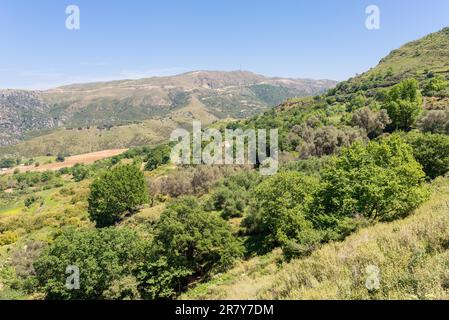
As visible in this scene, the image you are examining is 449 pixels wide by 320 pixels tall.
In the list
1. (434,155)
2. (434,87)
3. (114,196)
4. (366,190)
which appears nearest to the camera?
(366,190)

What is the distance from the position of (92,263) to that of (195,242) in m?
8.11

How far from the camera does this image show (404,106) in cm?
6125

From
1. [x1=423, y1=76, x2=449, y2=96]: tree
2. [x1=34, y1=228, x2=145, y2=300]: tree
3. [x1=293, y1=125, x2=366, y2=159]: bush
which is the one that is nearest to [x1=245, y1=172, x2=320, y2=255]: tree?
[x1=34, y1=228, x2=145, y2=300]: tree

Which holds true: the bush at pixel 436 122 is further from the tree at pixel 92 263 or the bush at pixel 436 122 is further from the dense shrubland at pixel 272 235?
the tree at pixel 92 263

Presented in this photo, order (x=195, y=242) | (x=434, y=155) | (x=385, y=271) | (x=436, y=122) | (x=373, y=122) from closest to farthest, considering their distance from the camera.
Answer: (x=385, y=271) < (x=195, y=242) < (x=434, y=155) < (x=436, y=122) < (x=373, y=122)

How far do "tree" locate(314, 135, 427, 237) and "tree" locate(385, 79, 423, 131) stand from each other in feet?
138

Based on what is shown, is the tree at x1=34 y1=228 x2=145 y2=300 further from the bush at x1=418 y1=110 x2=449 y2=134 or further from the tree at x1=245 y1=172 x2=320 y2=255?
the bush at x1=418 y1=110 x2=449 y2=134

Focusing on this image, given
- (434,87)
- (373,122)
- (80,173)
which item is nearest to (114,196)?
(373,122)

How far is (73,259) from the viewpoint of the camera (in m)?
25.9

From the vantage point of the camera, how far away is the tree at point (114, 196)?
5678 cm

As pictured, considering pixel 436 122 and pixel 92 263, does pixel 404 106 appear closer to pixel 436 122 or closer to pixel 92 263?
pixel 436 122
